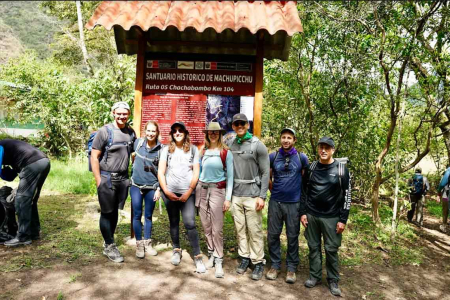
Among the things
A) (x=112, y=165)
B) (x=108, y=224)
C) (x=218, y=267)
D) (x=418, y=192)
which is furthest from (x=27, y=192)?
(x=418, y=192)

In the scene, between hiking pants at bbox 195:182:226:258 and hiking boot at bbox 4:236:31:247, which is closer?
hiking pants at bbox 195:182:226:258

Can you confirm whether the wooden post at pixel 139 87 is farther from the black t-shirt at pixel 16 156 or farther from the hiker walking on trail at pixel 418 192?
Answer: the hiker walking on trail at pixel 418 192

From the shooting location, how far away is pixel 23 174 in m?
4.40

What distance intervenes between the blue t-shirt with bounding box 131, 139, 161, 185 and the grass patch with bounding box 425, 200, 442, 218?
31.8 feet

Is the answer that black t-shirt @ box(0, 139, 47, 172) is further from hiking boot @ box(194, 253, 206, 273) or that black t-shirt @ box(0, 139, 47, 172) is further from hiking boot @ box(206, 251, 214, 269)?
hiking boot @ box(206, 251, 214, 269)

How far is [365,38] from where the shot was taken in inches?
216

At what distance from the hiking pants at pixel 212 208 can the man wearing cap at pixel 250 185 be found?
0.61 feet

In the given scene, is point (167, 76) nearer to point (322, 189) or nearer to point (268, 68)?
point (322, 189)

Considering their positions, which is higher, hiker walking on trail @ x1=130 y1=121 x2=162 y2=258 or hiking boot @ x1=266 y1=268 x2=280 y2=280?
hiker walking on trail @ x1=130 y1=121 x2=162 y2=258

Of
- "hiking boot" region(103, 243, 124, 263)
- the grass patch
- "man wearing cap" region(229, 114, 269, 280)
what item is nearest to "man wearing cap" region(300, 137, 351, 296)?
"man wearing cap" region(229, 114, 269, 280)

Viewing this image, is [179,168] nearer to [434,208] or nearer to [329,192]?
[329,192]

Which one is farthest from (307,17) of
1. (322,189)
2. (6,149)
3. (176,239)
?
(6,149)

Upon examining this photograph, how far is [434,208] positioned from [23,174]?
11.9 metres

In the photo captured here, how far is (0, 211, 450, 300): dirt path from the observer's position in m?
3.36
